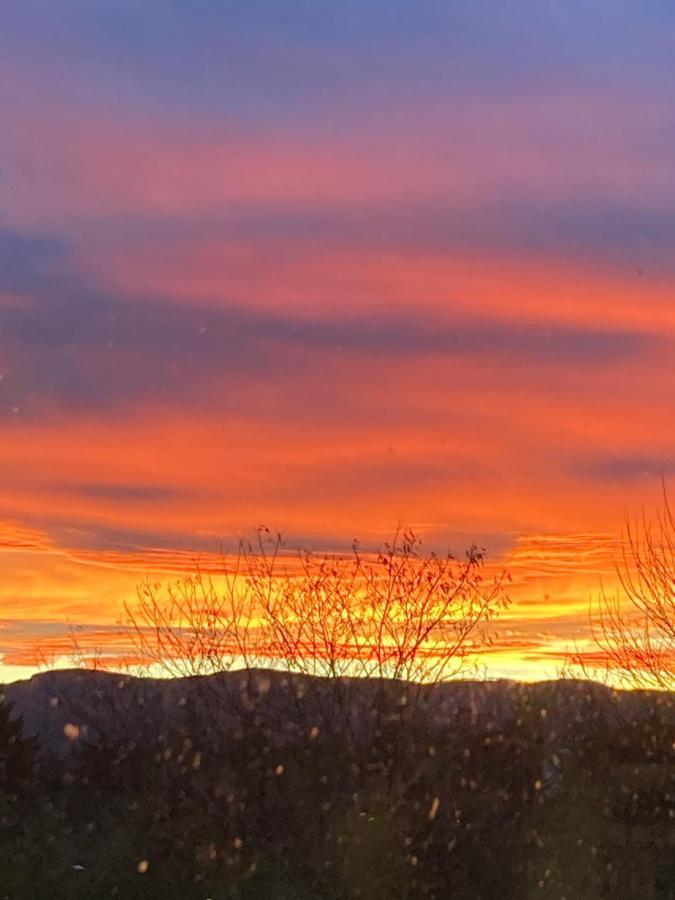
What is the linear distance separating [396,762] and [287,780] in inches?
58.3

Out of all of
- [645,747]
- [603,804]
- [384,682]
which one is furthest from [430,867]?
[645,747]

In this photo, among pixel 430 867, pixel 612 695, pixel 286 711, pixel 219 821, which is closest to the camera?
pixel 430 867

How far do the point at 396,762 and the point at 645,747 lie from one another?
743cm

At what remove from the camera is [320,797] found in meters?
14.9

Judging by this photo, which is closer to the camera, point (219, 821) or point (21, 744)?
point (219, 821)

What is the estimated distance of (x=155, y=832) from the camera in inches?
557

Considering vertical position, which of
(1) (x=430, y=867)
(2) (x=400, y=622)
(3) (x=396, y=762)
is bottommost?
(1) (x=430, y=867)

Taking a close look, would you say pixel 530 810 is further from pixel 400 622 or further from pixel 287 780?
pixel 400 622

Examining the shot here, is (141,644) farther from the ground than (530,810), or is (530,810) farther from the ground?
(141,644)

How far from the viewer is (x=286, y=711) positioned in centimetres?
1789

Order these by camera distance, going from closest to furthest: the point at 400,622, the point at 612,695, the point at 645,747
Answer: the point at 400,622
the point at 645,747
the point at 612,695

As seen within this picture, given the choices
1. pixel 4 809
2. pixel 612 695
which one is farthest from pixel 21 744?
pixel 612 695

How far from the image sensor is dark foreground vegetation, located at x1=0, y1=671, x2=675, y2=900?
1312cm

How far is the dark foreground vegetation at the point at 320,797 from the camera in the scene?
13.1 metres
